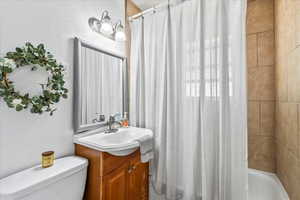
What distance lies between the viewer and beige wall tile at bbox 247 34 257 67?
5.19 feet

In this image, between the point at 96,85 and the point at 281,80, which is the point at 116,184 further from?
the point at 281,80

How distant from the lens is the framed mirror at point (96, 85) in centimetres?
124

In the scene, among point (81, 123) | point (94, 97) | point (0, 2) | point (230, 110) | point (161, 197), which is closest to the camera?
point (0, 2)

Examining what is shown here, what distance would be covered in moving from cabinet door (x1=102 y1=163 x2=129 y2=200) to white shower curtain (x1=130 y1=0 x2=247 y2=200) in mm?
395

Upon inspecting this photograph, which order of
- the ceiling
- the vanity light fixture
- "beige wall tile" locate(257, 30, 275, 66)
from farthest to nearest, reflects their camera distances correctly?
1. the ceiling
2. "beige wall tile" locate(257, 30, 275, 66)
3. the vanity light fixture

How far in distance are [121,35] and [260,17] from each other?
62.7 inches

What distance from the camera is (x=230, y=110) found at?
45.8 inches

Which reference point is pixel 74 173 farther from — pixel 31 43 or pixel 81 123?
pixel 31 43

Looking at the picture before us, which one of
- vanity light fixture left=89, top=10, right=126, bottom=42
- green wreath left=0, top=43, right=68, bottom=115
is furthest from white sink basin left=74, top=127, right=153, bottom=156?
vanity light fixture left=89, top=10, right=126, bottom=42

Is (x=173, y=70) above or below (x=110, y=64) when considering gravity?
below

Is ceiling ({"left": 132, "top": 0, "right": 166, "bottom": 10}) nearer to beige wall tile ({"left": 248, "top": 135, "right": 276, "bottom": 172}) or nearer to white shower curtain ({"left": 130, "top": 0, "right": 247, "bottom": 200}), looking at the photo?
white shower curtain ({"left": 130, "top": 0, "right": 247, "bottom": 200})

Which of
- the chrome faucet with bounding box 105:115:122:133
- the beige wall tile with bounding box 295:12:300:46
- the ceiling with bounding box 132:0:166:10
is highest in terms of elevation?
the ceiling with bounding box 132:0:166:10

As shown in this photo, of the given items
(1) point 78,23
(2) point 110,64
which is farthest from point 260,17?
(1) point 78,23

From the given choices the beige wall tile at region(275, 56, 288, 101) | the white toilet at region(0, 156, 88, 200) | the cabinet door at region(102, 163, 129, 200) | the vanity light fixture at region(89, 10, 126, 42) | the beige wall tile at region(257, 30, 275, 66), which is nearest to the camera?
the white toilet at region(0, 156, 88, 200)
